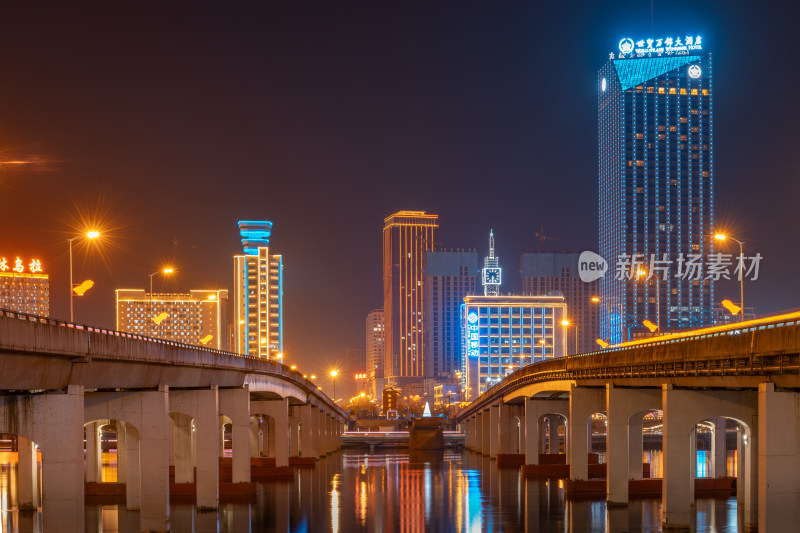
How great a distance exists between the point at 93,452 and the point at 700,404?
41.2m

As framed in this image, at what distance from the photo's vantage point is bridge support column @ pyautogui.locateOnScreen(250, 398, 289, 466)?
9606 cm

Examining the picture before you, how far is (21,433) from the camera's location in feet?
137

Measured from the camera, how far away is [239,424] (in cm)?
7338

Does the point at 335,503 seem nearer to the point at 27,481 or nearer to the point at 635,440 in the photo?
the point at 27,481

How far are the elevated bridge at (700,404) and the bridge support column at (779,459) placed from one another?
0.04 metres

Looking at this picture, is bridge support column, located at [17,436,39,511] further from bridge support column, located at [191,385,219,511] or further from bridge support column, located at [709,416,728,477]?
bridge support column, located at [709,416,728,477]

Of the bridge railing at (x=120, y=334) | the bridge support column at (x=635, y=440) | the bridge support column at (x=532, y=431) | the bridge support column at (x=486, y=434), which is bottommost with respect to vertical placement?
the bridge support column at (x=486, y=434)

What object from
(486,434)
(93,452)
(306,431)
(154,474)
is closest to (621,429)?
(154,474)

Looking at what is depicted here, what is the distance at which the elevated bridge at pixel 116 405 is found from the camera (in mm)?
40825

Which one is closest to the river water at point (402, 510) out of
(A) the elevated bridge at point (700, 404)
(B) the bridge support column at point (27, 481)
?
(B) the bridge support column at point (27, 481)

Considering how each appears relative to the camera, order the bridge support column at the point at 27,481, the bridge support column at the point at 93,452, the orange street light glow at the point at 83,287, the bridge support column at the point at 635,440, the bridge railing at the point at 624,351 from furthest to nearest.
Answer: the bridge support column at the point at 93,452, the bridge support column at the point at 635,440, the bridge support column at the point at 27,481, the orange street light glow at the point at 83,287, the bridge railing at the point at 624,351

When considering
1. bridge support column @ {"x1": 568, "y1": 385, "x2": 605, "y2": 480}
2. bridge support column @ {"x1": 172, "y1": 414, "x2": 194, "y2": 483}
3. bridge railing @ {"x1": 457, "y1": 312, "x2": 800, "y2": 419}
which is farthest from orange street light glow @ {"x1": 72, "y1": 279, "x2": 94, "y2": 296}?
bridge support column @ {"x1": 568, "y1": 385, "x2": 605, "y2": 480}

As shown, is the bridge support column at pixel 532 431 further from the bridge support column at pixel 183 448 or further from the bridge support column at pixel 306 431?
the bridge support column at pixel 183 448

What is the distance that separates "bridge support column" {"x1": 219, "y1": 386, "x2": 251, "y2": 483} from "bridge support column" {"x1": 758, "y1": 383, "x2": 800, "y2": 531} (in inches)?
1560
